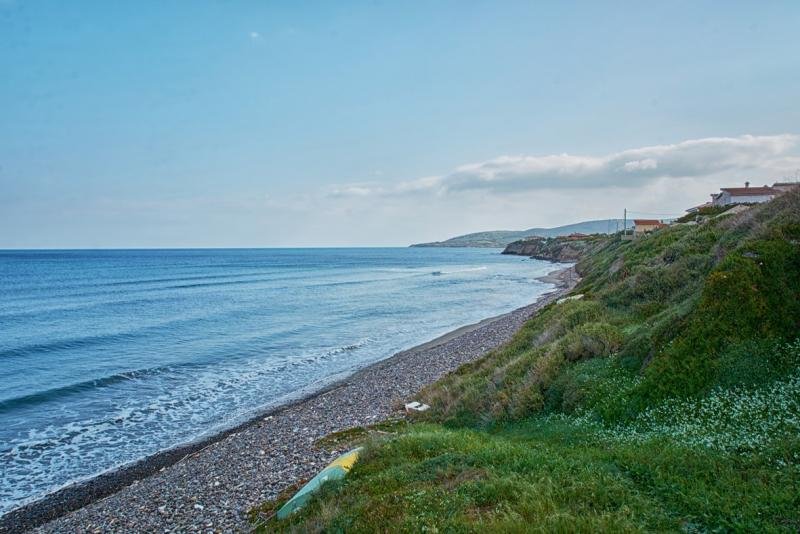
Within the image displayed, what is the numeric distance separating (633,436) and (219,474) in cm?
1116

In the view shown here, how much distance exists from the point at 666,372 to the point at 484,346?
1914 cm

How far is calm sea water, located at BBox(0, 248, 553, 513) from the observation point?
59.6 ft

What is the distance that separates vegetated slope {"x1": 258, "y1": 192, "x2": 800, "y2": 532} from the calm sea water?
39.8ft

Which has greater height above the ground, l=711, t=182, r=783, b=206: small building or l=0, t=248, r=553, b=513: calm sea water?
l=711, t=182, r=783, b=206: small building

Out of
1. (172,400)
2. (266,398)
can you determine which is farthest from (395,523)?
(172,400)

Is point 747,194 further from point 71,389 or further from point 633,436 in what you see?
point 71,389

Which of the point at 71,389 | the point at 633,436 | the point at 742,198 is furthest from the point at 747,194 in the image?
the point at 71,389

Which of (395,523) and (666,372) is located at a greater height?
(666,372)

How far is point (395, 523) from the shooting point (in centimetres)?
624

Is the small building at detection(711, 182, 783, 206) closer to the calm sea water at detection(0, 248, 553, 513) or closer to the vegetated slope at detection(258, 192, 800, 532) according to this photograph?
the calm sea water at detection(0, 248, 553, 513)

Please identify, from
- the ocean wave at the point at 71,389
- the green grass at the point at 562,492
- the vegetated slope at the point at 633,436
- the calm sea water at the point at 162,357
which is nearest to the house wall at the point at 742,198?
the calm sea water at the point at 162,357

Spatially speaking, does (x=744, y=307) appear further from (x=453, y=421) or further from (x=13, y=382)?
(x=13, y=382)

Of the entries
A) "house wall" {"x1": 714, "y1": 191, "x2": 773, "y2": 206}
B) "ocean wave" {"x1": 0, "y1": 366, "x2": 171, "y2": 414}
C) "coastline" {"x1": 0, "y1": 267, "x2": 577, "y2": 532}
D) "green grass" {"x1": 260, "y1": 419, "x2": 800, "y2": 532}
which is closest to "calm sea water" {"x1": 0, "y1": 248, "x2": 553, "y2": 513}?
"ocean wave" {"x1": 0, "y1": 366, "x2": 171, "y2": 414}

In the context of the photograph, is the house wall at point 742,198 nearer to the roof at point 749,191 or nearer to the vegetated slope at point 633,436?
the roof at point 749,191
